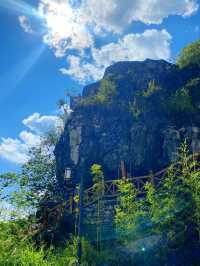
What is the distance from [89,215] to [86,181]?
7410 millimetres

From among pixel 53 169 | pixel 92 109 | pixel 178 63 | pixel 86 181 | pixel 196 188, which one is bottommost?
pixel 196 188

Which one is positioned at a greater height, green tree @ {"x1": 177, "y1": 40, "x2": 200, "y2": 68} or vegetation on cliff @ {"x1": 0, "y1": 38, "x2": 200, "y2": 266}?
green tree @ {"x1": 177, "y1": 40, "x2": 200, "y2": 68}

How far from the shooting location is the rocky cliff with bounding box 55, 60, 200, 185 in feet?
83.9

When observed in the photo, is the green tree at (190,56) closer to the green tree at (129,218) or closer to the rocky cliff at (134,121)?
the rocky cliff at (134,121)

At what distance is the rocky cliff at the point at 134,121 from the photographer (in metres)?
25.6

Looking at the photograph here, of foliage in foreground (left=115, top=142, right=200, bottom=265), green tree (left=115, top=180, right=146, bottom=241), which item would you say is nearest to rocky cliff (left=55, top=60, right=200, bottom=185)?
green tree (left=115, top=180, right=146, bottom=241)

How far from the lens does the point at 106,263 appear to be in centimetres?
1301

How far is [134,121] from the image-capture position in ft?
90.7

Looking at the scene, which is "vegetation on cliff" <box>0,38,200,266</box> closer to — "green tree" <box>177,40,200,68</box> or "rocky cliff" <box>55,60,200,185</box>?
"rocky cliff" <box>55,60,200,185</box>

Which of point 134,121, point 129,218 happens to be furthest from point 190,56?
point 129,218

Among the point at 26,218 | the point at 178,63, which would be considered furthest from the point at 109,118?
the point at 26,218

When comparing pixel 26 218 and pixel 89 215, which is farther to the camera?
pixel 89 215

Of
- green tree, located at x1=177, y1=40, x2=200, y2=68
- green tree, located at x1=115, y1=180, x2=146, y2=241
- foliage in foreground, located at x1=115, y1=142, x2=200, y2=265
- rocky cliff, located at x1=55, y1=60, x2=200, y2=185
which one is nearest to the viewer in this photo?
foliage in foreground, located at x1=115, y1=142, x2=200, y2=265

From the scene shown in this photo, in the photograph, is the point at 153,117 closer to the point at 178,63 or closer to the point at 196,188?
the point at 178,63
